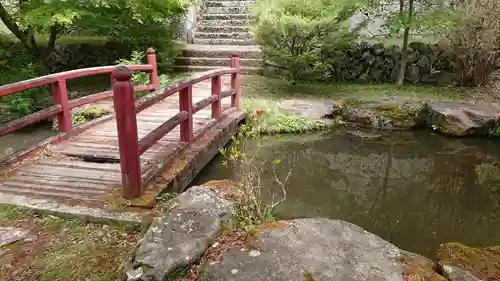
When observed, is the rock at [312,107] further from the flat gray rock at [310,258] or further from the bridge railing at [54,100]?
the flat gray rock at [310,258]

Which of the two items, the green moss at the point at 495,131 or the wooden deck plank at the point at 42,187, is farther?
the green moss at the point at 495,131

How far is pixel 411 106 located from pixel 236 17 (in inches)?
273

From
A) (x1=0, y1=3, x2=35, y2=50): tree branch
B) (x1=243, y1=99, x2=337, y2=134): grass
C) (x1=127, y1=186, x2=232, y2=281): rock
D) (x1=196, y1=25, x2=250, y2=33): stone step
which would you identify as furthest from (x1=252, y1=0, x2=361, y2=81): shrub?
(x1=127, y1=186, x2=232, y2=281): rock

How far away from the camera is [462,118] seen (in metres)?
7.19

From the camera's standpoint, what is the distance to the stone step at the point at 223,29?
487 inches

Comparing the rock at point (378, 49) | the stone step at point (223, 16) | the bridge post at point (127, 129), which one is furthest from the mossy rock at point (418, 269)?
the stone step at point (223, 16)

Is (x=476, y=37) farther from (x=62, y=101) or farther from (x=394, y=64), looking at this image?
(x=62, y=101)

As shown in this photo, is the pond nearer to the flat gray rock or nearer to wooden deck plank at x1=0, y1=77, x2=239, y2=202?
wooden deck plank at x1=0, y1=77, x2=239, y2=202

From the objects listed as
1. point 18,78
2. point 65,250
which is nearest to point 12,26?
point 18,78

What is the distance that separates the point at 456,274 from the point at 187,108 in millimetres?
3407

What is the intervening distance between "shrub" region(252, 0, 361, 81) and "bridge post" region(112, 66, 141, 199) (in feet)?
17.4

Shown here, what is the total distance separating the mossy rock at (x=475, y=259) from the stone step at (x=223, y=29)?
10.3 metres

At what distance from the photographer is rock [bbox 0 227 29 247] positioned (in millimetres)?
3012

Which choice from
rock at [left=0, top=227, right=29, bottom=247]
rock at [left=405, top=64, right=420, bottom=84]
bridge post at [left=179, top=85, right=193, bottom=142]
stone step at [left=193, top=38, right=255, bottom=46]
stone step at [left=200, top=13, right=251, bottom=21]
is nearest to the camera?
rock at [left=0, top=227, right=29, bottom=247]
